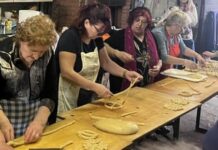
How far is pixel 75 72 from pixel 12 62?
53 cm

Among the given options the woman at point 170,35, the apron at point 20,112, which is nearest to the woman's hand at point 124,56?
the woman at point 170,35

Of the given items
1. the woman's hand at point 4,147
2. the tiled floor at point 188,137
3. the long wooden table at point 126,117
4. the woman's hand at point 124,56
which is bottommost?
the tiled floor at point 188,137

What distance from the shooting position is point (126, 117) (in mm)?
1973

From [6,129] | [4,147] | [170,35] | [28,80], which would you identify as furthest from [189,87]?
[4,147]

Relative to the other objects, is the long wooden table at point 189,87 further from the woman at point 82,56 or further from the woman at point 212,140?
the woman at point 212,140

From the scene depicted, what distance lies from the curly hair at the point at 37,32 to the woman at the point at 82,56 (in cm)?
48

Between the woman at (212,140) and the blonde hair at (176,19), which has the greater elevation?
the blonde hair at (176,19)

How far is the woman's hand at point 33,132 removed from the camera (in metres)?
1.56

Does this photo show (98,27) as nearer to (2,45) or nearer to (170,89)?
(2,45)

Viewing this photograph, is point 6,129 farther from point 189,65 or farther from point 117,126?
point 189,65

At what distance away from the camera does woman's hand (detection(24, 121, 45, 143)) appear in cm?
156

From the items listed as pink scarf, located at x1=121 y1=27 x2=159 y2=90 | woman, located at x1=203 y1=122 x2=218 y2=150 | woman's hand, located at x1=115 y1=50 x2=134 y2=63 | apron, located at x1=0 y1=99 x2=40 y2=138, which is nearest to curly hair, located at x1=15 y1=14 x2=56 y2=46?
apron, located at x1=0 y1=99 x2=40 y2=138

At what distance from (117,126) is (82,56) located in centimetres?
61

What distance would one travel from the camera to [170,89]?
104 inches
